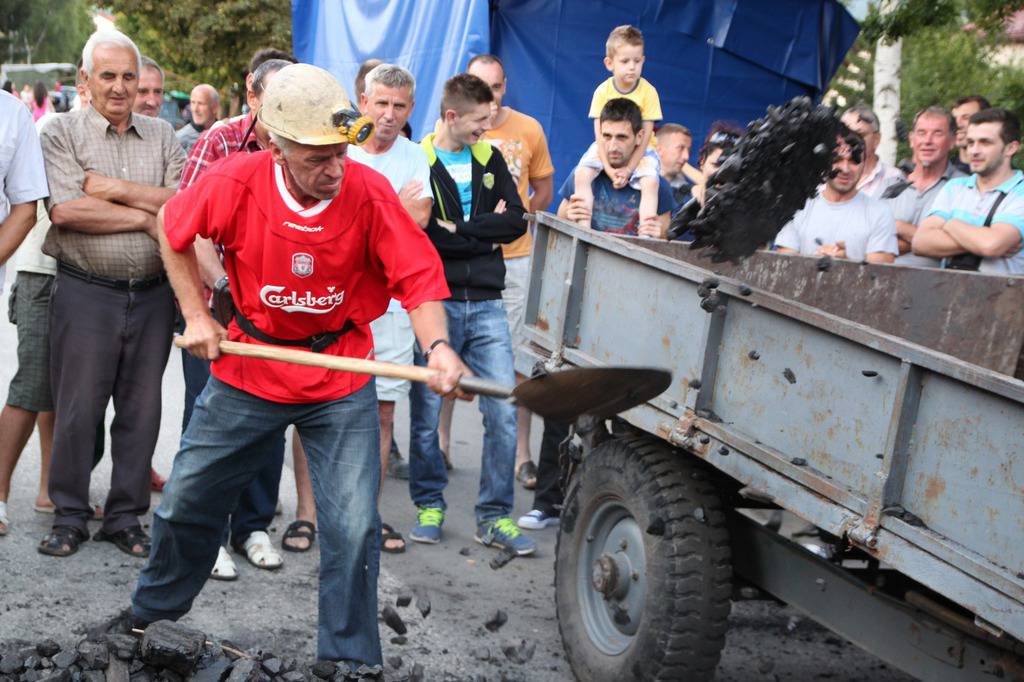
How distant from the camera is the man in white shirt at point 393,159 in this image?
19.6 feet

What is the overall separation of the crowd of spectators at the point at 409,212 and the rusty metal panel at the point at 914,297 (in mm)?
564

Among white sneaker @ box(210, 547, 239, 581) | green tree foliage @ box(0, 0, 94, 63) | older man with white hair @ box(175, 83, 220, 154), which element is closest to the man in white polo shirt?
white sneaker @ box(210, 547, 239, 581)

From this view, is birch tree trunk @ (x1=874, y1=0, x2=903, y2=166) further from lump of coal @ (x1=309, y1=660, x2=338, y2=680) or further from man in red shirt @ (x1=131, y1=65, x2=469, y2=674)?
lump of coal @ (x1=309, y1=660, x2=338, y2=680)

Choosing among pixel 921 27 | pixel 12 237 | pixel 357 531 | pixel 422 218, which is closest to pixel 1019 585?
pixel 357 531

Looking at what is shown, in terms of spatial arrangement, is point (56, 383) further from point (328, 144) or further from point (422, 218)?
point (328, 144)

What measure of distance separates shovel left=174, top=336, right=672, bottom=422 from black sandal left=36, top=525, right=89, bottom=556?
2.02m

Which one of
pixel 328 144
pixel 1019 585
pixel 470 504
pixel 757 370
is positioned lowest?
pixel 470 504

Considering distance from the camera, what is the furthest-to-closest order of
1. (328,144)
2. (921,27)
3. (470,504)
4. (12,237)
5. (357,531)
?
1. (921,27)
2. (470,504)
3. (12,237)
4. (357,531)
5. (328,144)

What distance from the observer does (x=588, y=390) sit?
394cm

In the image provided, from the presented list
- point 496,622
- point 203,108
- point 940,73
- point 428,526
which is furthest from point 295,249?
point 940,73

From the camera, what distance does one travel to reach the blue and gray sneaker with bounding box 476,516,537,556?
21.1 feet

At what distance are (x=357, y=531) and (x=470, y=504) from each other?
321cm

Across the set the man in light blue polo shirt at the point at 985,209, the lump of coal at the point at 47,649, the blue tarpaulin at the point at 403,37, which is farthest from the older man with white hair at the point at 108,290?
the blue tarpaulin at the point at 403,37

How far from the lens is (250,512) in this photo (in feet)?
19.6
